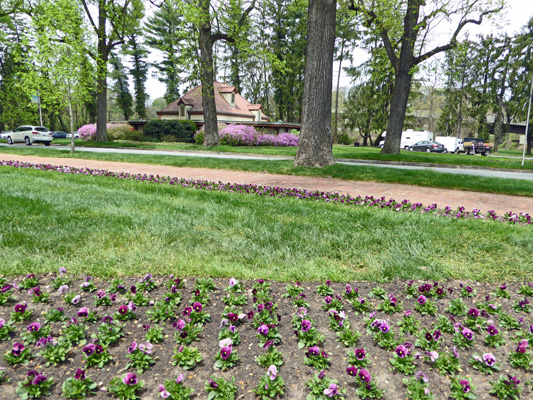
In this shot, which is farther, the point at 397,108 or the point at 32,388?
the point at 397,108

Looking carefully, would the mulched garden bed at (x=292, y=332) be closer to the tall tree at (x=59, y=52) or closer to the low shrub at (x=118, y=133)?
the tall tree at (x=59, y=52)

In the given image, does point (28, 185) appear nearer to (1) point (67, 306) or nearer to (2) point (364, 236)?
(1) point (67, 306)

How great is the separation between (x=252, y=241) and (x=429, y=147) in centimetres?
3973

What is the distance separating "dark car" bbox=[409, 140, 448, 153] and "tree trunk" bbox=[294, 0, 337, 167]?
3229cm

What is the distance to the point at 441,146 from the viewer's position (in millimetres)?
38312

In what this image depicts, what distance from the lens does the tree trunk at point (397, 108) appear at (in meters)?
18.4

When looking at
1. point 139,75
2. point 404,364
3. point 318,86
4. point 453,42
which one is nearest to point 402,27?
point 453,42

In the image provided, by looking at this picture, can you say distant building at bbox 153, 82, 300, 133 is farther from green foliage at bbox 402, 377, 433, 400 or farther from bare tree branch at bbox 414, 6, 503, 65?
green foliage at bbox 402, 377, 433, 400

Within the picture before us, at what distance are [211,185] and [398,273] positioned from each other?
16.9 ft

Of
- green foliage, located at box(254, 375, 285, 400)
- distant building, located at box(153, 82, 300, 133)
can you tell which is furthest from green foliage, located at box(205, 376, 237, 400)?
distant building, located at box(153, 82, 300, 133)

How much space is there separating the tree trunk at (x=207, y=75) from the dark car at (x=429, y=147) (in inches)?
1032

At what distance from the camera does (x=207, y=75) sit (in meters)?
20.8

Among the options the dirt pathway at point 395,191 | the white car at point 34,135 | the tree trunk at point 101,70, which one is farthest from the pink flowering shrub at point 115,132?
the dirt pathway at point 395,191

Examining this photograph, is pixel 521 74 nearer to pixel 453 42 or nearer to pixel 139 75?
pixel 453 42
